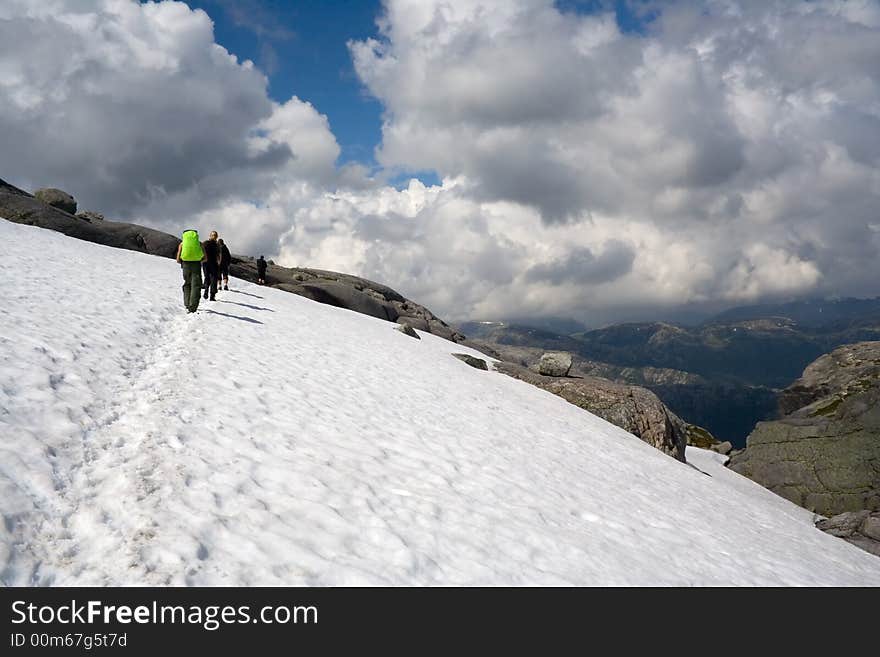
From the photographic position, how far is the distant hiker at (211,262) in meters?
23.8

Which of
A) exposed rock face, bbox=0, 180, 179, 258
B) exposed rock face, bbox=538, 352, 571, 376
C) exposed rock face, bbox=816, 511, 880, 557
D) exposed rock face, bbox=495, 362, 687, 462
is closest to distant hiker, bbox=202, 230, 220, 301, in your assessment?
exposed rock face, bbox=0, 180, 179, 258

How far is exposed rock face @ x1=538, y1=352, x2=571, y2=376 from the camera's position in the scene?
32.6m

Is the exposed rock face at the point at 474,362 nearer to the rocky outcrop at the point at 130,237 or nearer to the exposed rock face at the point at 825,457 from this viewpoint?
the exposed rock face at the point at 825,457

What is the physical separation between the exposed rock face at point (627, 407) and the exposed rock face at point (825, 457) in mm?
8309

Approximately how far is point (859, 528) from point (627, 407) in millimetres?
11576

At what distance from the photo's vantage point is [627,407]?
27.1 meters

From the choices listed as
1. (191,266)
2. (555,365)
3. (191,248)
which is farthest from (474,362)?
(191,248)

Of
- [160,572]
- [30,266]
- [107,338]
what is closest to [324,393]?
[107,338]

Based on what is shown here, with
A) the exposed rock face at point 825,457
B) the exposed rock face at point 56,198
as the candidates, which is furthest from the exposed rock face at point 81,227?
the exposed rock face at point 825,457

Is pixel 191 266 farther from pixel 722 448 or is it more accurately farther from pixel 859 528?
pixel 722 448

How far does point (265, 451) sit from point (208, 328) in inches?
433

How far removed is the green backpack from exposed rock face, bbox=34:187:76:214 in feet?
110

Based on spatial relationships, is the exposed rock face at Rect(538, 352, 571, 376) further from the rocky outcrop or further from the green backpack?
the green backpack
